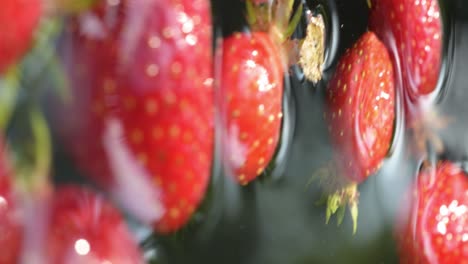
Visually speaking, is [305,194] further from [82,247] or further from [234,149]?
[82,247]

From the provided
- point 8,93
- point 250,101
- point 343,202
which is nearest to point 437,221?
point 343,202

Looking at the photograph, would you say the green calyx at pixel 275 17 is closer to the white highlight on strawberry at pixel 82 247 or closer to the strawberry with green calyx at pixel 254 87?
the strawberry with green calyx at pixel 254 87

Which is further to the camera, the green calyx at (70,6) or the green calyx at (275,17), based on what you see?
the green calyx at (275,17)

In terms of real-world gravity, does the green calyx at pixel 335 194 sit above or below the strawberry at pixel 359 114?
below

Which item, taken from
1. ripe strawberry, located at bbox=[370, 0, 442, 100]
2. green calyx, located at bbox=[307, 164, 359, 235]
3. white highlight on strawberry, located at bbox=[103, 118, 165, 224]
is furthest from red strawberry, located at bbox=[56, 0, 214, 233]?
ripe strawberry, located at bbox=[370, 0, 442, 100]

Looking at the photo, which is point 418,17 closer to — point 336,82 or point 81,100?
point 336,82

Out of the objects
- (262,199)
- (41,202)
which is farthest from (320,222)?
(41,202)

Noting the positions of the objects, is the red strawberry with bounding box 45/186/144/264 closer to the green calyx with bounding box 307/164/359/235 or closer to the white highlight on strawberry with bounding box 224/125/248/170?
the white highlight on strawberry with bounding box 224/125/248/170

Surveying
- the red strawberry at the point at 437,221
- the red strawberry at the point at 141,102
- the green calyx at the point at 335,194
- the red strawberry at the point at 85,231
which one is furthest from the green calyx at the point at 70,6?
the red strawberry at the point at 437,221
